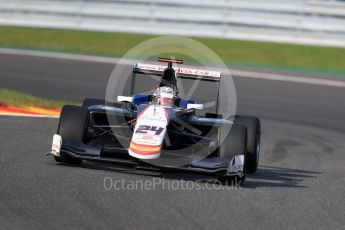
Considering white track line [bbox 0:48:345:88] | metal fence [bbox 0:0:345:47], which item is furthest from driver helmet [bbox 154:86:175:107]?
metal fence [bbox 0:0:345:47]

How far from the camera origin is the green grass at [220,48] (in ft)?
73.7

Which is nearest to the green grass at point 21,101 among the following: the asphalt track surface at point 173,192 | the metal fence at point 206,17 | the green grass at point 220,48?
the asphalt track surface at point 173,192

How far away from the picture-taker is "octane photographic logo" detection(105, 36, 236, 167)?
29.7 ft

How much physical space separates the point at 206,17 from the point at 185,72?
13277 millimetres

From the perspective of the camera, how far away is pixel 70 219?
6352 millimetres

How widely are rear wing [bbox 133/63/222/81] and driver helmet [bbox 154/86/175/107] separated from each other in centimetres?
48

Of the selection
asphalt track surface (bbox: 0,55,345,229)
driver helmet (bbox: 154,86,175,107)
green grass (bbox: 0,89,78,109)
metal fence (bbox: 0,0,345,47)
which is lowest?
asphalt track surface (bbox: 0,55,345,229)

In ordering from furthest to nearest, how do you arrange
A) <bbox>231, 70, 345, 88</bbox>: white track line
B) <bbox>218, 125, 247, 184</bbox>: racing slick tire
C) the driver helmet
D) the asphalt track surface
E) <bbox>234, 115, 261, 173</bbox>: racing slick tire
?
1. <bbox>231, 70, 345, 88</bbox>: white track line
2. <bbox>234, 115, 261, 173</bbox>: racing slick tire
3. the driver helmet
4. <bbox>218, 125, 247, 184</bbox>: racing slick tire
5. the asphalt track surface

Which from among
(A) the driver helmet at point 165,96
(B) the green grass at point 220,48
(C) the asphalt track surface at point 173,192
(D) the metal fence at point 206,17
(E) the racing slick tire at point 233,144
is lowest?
(C) the asphalt track surface at point 173,192

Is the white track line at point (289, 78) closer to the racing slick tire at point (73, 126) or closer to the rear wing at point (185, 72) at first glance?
the rear wing at point (185, 72)

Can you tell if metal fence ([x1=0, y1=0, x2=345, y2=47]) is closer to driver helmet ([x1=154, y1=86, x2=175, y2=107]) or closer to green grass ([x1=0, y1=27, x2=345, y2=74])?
green grass ([x1=0, y1=27, x2=345, y2=74])

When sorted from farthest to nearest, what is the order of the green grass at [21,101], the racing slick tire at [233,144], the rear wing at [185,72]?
the green grass at [21,101], the rear wing at [185,72], the racing slick tire at [233,144]

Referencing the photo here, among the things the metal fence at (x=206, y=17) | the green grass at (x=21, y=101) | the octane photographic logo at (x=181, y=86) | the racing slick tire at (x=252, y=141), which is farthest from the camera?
the metal fence at (x=206, y=17)

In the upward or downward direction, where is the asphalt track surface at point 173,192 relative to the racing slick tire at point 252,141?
downward
